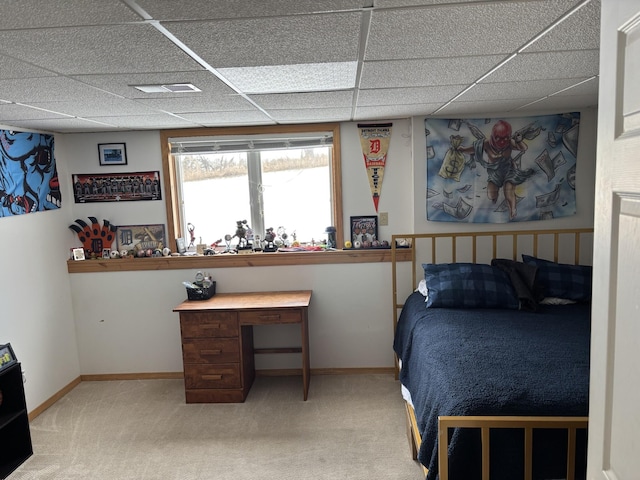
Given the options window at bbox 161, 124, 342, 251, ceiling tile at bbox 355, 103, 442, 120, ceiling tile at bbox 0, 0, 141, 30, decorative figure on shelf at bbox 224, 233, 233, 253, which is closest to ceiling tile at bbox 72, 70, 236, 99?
ceiling tile at bbox 0, 0, 141, 30

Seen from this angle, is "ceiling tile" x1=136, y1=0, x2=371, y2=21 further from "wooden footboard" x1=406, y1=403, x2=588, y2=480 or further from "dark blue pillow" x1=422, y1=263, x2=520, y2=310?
"dark blue pillow" x1=422, y1=263, x2=520, y2=310

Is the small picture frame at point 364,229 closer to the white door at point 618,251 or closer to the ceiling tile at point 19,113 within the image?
the ceiling tile at point 19,113

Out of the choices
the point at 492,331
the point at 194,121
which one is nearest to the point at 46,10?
the point at 194,121

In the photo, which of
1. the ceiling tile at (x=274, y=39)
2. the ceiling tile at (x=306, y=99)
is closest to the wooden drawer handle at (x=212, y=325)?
the ceiling tile at (x=306, y=99)

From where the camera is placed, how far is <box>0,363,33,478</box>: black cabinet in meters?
2.95

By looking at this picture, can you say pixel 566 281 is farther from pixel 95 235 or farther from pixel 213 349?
pixel 95 235

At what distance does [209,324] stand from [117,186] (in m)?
1.48

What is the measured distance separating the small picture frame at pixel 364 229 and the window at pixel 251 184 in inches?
5.3

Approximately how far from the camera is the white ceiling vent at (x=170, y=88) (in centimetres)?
217

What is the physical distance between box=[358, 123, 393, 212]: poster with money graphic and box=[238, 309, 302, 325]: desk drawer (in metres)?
1.23

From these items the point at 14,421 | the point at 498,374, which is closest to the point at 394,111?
the point at 498,374

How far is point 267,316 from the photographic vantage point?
11.7 ft

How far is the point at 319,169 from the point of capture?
412cm

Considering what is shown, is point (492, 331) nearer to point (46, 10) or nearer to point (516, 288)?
point (516, 288)
